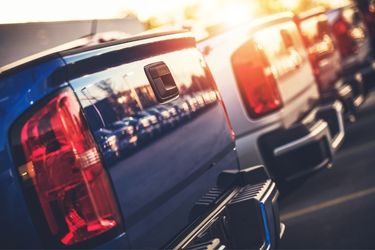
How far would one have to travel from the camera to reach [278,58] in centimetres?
432

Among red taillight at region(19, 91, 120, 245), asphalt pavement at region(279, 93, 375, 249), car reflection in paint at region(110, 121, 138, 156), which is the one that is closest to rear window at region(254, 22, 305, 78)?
asphalt pavement at region(279, 93, 375, 249)

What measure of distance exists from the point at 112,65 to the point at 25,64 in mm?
407

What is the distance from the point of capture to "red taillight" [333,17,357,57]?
24.6 feet

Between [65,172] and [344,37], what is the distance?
6.76 metres

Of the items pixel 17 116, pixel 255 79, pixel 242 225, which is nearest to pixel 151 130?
pixel 17 116

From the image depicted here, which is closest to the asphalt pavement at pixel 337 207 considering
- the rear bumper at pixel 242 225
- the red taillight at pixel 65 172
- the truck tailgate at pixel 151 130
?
the rear bumper at pixel 242 225

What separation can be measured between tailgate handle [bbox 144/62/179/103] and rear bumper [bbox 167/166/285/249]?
2.40 feet

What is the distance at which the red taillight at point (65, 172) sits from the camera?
181 centimetres

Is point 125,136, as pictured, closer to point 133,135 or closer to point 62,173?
point 133,135

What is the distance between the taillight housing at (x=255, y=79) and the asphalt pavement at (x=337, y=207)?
0.88 metres

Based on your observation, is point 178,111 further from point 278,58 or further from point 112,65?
point 278,58

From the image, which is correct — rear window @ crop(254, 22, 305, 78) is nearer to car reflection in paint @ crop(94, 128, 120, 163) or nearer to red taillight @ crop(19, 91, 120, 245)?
car reflection in paint @ crop(94, 128, 120, 163)

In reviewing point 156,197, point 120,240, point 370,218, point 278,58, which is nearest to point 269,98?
point 278,58

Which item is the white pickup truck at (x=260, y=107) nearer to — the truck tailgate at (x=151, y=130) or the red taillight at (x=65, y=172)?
the truck tailgate at (x=151, y=130)
